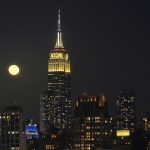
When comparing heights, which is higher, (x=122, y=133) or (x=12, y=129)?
(x=122, y=133)

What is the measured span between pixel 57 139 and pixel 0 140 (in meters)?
52.3

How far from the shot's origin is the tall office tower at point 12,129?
5172 inches

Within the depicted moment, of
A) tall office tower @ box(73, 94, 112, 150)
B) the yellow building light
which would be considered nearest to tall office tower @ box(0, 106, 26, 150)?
tall office tower @ box(73, 94, 112, 150)

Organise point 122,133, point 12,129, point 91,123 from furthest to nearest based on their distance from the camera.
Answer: point 122,133
point 91,123
point 12,129

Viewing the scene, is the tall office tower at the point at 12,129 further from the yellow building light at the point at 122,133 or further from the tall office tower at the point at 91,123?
the yellow building light at the point at 122,133

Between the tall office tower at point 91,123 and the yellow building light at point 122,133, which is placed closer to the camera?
the tall office tower at point 91,123

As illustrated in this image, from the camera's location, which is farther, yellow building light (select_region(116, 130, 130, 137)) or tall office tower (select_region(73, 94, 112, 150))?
yellow building light (select_region(116, 130, 130, 137))

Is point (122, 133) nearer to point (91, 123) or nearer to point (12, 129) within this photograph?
point (91, 123)

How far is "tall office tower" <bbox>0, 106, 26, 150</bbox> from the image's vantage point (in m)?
131

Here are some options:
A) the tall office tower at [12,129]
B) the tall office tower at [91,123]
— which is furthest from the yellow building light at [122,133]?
the tall office tower at [12,129]

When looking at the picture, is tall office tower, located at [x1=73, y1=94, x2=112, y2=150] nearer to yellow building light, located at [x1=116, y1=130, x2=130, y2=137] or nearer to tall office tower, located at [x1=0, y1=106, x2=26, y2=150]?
yellow building light, located at [x1=116, y1=130, x2=130, y2=137]

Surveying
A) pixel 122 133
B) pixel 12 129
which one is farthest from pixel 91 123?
pixel 12 129

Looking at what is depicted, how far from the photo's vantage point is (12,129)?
5266 inches

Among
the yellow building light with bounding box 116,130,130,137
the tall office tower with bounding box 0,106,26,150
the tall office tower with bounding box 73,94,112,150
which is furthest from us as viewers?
the yellow building light with bounding box 116,130,130,137
